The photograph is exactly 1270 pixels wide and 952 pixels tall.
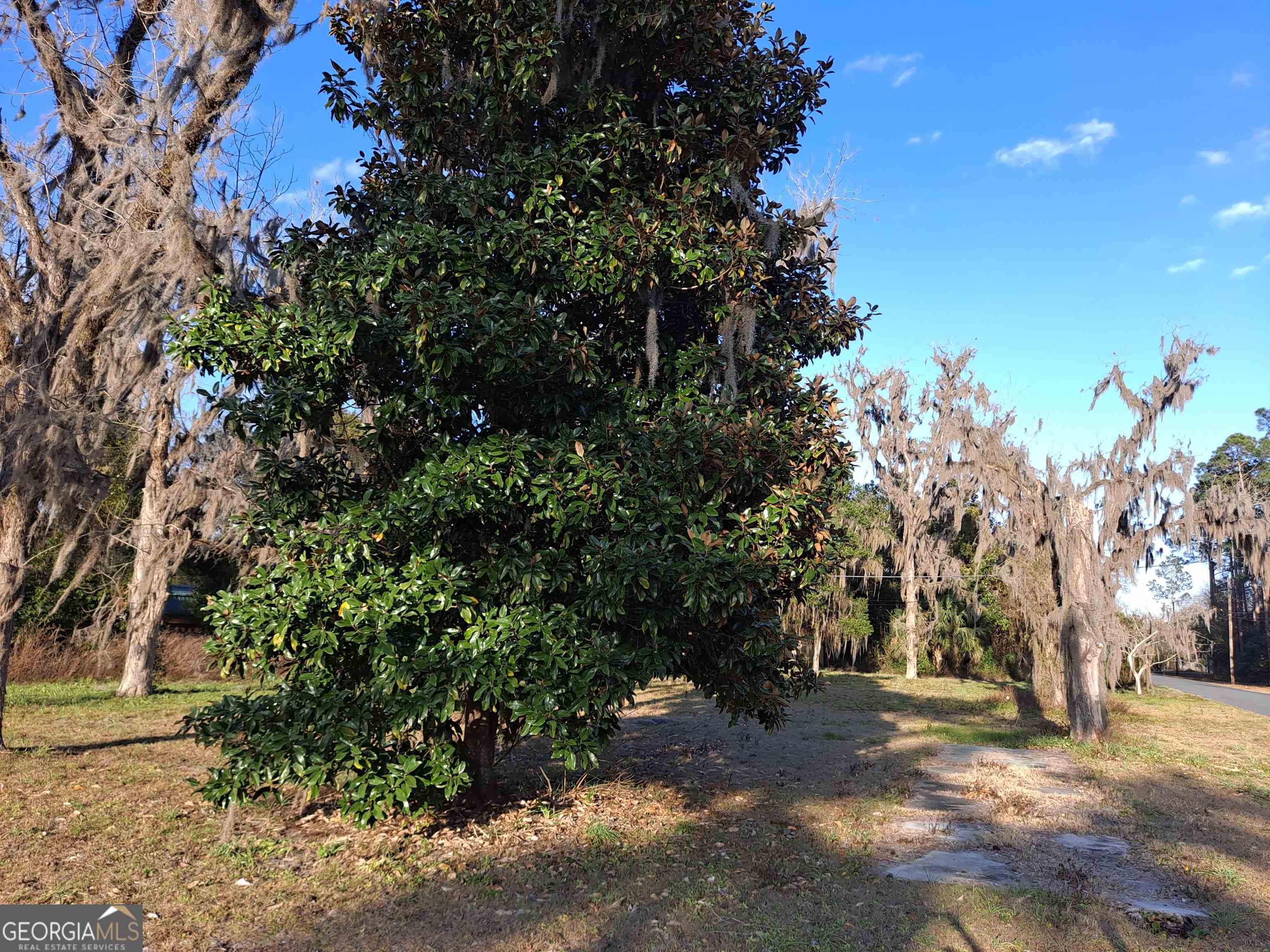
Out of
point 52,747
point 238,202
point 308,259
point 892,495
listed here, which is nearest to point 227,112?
point 238,202

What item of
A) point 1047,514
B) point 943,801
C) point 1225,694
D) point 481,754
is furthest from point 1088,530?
point 1225,694

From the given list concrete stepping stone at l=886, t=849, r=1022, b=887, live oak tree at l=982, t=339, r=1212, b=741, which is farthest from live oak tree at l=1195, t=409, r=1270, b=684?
concrete stepping stone at l=886, t=849, r=1022, b=887

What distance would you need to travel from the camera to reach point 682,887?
6.29 meters

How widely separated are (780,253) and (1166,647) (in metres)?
28.6

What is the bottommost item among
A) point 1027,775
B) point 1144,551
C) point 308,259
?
point 1027,775

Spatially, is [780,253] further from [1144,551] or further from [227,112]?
[1144,551]

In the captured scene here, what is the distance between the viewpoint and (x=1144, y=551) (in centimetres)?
2267

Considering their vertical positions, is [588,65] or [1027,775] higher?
[588,65]

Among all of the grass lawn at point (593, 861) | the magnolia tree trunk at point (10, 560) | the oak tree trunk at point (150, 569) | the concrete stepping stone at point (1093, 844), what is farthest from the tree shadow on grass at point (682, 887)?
the oak tree trunk at point (150, 569)

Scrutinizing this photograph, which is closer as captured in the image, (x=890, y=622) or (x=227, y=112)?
(x=227, y=112)

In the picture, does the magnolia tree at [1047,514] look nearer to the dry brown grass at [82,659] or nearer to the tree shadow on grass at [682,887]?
the tree shadow on grass at [682,887]

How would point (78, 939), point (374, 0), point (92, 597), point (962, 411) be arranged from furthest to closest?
point (962, 411) → point (92, 597) → point (374, 0) → point (78, 939)

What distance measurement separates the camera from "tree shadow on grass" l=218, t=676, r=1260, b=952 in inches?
209

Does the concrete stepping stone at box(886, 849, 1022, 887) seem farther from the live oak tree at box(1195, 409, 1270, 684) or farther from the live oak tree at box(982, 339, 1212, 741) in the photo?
the live oak tree at box(1195, 409, 1270, 684)
